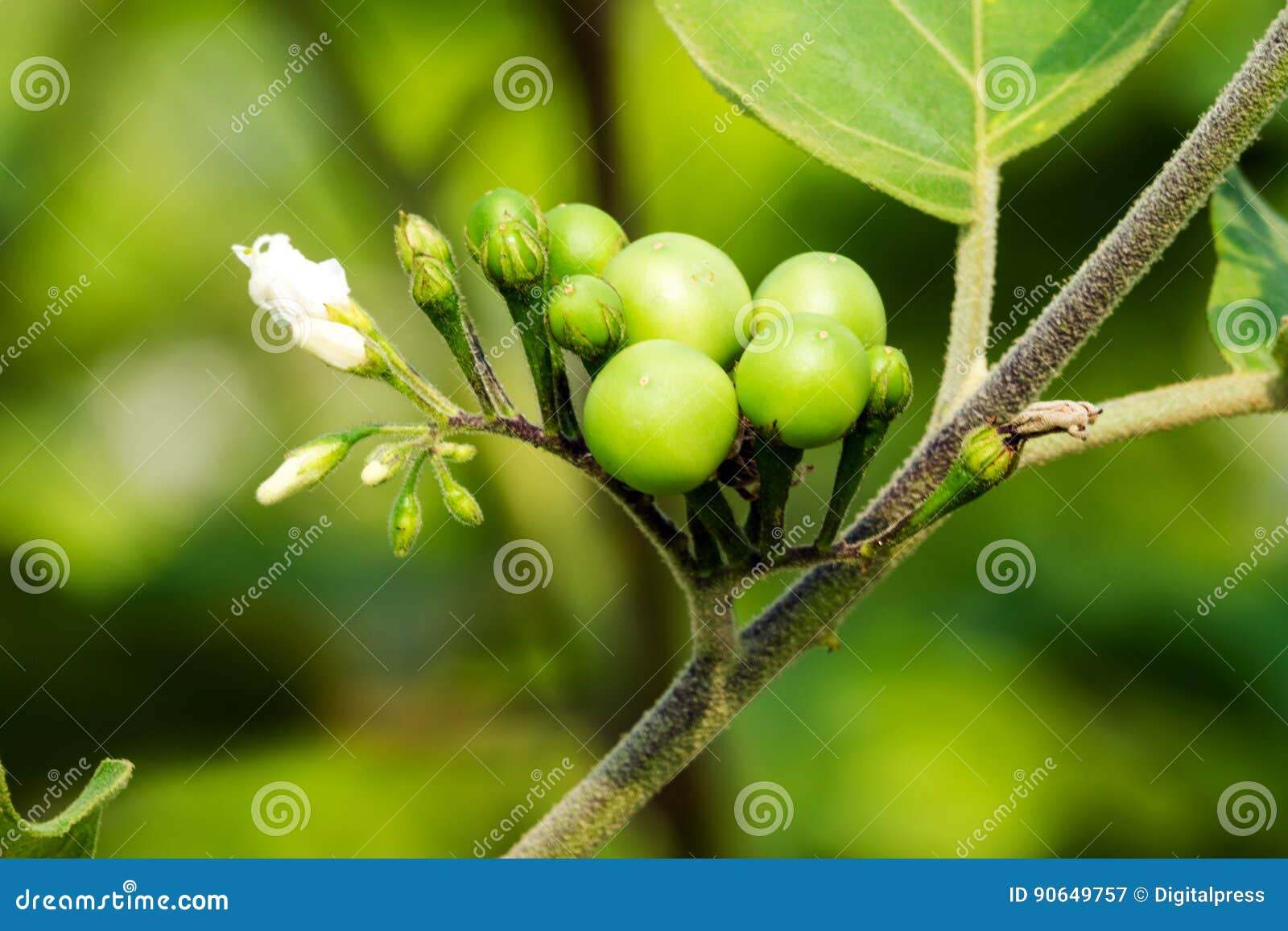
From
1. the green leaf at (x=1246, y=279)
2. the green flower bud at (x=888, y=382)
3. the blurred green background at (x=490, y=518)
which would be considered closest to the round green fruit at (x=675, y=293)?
the green flower bud at (x=888, y=382)

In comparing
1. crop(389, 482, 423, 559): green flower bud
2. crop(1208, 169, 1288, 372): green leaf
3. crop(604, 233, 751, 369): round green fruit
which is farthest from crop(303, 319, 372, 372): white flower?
crop(1208, 169, 1288, 372): green leaf

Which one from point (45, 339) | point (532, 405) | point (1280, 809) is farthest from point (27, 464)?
point (1280, 809)

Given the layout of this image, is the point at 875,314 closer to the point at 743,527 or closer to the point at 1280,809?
the point at 743,527

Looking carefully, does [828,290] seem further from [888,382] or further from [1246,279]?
[1246,279]

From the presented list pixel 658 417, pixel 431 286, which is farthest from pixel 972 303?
pixel 431 286

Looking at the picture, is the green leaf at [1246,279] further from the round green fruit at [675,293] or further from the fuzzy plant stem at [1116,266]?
the round green fruit at [675,293]

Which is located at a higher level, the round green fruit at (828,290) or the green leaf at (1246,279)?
the round green fruit at (828,290)
